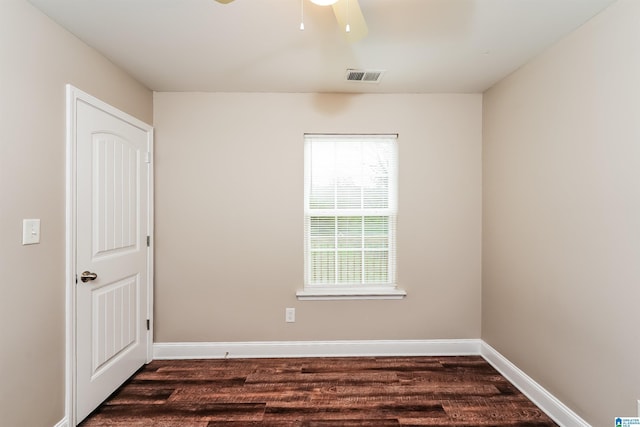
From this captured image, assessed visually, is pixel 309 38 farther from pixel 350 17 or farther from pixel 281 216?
pixel 281 216

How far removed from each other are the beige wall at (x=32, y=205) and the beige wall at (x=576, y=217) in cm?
302

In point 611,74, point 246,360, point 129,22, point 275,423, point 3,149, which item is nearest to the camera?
point 3,149

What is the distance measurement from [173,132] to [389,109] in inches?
77.5

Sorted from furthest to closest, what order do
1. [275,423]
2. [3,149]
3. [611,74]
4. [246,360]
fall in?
[246,360] → [275,423] → [611,74] → [3,149]

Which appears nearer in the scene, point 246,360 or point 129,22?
point 129,22

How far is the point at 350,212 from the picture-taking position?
3.13m

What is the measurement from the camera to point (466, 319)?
3.11m

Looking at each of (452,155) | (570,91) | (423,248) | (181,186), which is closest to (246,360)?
(181,186)

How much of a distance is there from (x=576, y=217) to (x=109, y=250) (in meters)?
3.06

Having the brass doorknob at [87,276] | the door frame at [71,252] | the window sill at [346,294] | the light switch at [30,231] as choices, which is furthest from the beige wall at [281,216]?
the light switch at [30,231]

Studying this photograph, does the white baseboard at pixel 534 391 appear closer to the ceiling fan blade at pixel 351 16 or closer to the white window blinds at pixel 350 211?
the white window blinds at pixel 350 211

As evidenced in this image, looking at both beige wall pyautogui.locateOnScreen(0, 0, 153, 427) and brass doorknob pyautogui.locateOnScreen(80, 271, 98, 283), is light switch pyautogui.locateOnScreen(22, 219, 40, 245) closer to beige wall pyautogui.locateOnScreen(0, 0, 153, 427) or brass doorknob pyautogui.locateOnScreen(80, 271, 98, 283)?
beige wall pyautogui.locateOnScreen(0, 0, 153, 427)

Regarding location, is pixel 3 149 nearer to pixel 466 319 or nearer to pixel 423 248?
pixel 423 248

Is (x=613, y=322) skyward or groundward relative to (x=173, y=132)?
groundward
